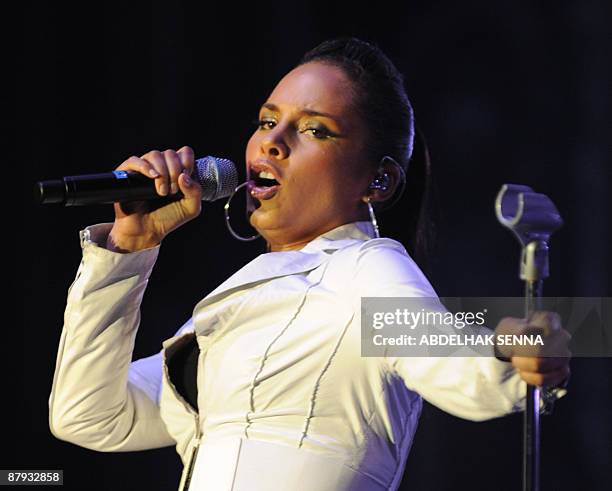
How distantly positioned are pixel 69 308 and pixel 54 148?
947mm

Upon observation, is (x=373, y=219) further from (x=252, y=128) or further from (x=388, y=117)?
(x=252, y=128)

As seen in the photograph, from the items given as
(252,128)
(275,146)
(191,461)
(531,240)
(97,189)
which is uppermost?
(252,128)

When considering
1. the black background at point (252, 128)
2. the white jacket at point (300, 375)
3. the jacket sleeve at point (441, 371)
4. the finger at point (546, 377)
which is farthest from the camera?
the black background at point (252, 128)

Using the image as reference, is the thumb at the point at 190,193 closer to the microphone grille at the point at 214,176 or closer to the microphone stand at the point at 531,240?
the microphone grille at the point at 214,176

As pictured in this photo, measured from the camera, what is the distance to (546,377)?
1008 mm

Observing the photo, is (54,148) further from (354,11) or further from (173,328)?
(354,11)

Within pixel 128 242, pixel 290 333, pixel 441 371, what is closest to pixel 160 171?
pixel 128 242

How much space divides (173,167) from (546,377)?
69 centimetres

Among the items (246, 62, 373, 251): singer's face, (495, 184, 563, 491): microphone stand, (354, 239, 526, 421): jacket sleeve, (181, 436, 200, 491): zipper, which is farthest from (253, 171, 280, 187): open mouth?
(495, 184, 563, 491): microphone stand

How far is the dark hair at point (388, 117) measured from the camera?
5.45 feet

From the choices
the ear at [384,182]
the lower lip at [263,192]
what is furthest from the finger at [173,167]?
the ear at [384,182]

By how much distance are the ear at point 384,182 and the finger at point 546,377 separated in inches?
26.0

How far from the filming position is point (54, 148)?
246 centimetres

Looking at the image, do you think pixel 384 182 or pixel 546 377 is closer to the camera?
pixel 546 377
